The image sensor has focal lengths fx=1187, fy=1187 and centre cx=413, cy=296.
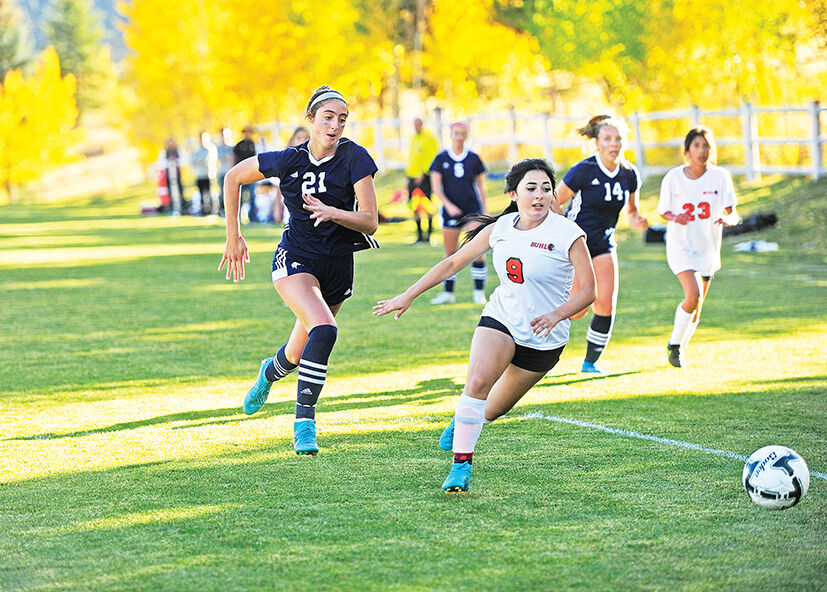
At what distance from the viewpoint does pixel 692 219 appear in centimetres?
993

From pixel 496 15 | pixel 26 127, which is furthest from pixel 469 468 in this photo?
pixel 26 127

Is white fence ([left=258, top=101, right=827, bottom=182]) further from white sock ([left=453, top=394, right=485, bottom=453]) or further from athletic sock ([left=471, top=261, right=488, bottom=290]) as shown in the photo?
white sock ([left=453, top=394, right=485, bottom=453])

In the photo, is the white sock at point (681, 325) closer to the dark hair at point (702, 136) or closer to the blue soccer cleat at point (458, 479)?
the dark hair at point (702, 136)

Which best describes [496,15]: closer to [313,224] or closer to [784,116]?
[784,116]

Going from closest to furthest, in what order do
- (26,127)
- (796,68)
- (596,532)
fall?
(596,532)
(796,68)
(26,127)

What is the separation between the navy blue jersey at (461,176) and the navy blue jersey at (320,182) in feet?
24.9

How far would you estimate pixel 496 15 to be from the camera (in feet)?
156

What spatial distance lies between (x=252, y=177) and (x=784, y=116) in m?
24.3

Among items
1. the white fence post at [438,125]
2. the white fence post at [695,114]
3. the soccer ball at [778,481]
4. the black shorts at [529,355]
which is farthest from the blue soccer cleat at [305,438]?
the white fence post at [438,125]

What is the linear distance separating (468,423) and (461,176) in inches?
353

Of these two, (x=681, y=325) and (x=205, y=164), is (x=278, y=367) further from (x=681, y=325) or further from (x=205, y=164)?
(x=205, y=164)

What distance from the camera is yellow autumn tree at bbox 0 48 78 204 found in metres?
59.2

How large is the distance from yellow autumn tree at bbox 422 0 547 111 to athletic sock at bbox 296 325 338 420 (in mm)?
37664

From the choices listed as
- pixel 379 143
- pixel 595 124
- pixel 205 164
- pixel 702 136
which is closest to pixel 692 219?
pixel 702 136
